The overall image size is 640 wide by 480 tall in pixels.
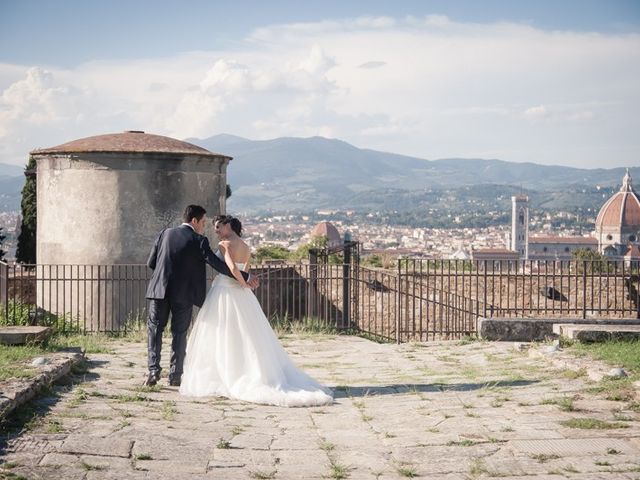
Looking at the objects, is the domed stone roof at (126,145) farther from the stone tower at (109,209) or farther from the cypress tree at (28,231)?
the cypress tree at (28,231)

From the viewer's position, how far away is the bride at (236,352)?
26.5ft

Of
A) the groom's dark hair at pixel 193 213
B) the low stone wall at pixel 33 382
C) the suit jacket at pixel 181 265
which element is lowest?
the low stone wall at pixel 33 382

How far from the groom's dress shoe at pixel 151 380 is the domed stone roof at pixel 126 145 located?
8.56 meters

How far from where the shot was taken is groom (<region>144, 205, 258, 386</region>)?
8.60 metres

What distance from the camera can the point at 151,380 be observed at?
8.48 metres

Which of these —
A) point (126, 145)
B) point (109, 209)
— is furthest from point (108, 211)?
point (126, 145)

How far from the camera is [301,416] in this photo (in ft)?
24.4

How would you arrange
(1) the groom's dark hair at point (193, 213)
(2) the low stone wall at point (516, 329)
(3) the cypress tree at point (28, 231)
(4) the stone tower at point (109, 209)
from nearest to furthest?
(1) the groom's dark hair at point (193, 213), (2) the low stone wall at point (516, 329), (4) the stone tower at point (109, 209), (3) the cypress tree at point (28, 231)

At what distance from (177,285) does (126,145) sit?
8636mm

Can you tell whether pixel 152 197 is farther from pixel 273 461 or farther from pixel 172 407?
pixel 273 461

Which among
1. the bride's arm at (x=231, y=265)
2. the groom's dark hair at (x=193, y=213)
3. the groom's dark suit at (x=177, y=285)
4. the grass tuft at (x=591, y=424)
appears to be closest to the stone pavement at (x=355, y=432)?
the grass tuft at (x=591, y=424)

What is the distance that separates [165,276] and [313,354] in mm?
3986

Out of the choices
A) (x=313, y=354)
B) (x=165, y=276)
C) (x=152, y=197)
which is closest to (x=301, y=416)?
(x=165, y=276)

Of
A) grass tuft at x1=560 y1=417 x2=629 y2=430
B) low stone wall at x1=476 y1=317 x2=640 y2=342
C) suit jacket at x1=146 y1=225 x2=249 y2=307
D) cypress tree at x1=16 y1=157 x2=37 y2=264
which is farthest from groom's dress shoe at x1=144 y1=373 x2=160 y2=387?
cypress tree at x1=16 y1=157 x2=37 y2=264
